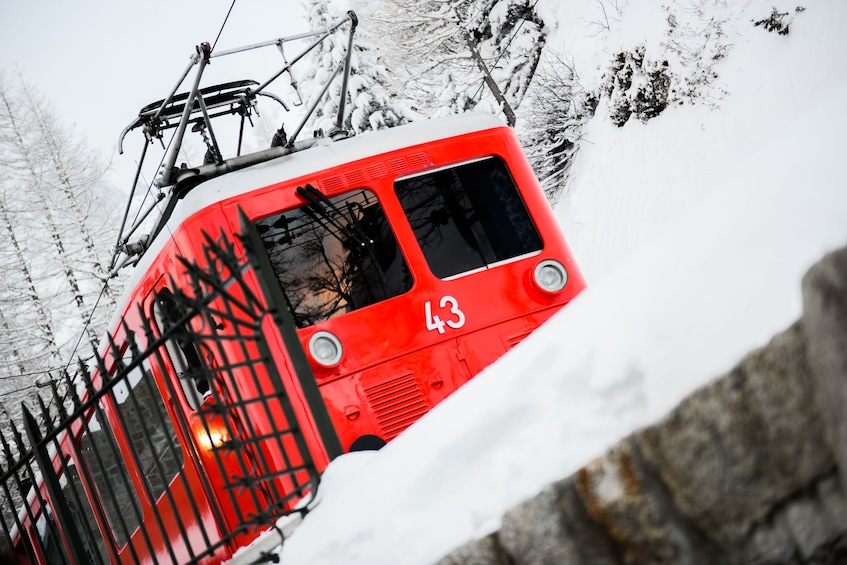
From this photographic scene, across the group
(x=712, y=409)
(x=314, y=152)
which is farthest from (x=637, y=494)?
(x=314, y=152)

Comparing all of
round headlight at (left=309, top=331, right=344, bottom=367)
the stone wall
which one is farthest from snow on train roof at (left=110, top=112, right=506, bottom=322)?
the stone wall

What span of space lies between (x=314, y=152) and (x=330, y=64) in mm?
14955

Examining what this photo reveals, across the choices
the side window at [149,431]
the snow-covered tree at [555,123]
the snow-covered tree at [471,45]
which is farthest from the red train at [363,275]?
the snow-covered tree at [471,45]

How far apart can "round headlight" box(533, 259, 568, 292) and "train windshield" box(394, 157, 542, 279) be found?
0.15 meters

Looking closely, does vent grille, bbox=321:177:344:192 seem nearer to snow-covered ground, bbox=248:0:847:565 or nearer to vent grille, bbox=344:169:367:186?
vent grille, bbox=344:169:367:186

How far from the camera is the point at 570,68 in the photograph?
1722cm

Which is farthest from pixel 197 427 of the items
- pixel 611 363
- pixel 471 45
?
pixel 471 45

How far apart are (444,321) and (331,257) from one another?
2.84 feet

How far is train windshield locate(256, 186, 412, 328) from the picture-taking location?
4770mm

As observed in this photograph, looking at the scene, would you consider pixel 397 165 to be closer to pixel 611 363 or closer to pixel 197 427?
pixel 197 427

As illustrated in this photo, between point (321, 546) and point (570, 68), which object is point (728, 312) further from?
point (570, 68)

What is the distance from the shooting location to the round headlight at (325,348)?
4.57 metres

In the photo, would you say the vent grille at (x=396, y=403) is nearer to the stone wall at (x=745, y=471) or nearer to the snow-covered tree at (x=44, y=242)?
the stone wall at (x=745, y=471)

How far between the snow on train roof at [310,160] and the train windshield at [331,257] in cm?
28
